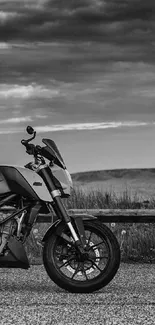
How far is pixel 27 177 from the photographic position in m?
6.74

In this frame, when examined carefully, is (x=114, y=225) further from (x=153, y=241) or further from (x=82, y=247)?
(x=82, y=247)

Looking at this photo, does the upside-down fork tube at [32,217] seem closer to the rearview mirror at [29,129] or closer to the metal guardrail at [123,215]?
the rearview mirror at [29,129]

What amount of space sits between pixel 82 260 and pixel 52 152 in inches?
43.6

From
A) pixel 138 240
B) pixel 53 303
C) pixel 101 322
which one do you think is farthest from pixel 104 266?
pixel 138 240

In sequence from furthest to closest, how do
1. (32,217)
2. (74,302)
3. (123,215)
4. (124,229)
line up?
(124,229) < (123,215) < (32,217) < (74,302)

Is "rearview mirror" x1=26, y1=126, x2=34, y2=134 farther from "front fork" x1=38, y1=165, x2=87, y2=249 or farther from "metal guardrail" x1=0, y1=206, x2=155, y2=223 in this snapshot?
"metal guardrail" x1=0, y1=206, x2=155, y2=223

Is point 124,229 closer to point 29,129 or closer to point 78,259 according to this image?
point 78,259

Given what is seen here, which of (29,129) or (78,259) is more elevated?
(29,129)

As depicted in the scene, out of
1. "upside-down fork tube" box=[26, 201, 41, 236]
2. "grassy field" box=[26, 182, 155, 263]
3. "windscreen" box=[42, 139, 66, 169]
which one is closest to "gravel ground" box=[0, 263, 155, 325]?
"upside-down fork tube" box=[26, 201, 41, 236]

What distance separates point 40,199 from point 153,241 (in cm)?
376

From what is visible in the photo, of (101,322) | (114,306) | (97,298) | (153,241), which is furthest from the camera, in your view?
(153,241)

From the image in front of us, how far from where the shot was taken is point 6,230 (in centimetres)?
672

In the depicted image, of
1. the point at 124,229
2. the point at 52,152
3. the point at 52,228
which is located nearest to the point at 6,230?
the point at 52,228

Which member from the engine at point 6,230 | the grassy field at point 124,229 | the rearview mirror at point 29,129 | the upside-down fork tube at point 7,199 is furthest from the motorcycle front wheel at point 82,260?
the grassy field at point 124,229
